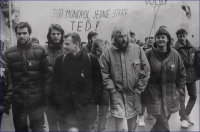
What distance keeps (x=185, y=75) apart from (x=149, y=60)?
65cm

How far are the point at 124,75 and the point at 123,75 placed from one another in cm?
1

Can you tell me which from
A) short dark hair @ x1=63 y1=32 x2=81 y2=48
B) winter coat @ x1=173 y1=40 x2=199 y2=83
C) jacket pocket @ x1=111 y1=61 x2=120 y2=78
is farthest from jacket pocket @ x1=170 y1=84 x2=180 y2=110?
short dark hair @ x1=63 y1=32 x2=81 y2=48

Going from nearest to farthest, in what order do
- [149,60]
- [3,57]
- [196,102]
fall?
[3,57] < [149,60] < [196,102]

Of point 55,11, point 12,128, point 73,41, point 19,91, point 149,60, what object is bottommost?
point 12,128

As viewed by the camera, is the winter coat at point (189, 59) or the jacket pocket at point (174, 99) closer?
the jacket pocket at point (174, 99)

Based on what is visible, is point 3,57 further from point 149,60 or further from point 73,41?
point 149,60

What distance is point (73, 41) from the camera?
4312mm

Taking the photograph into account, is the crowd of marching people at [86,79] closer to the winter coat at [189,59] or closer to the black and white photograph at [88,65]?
the black and white photograph at [88,65]

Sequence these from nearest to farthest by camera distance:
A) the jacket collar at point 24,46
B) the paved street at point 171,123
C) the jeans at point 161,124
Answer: the jacket collar at point 24,46 < the paved street at point 171,123 < the jeans at point 161,124

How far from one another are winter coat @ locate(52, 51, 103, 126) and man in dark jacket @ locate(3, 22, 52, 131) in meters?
0.17

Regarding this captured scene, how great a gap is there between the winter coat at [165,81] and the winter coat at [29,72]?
62.3 inches

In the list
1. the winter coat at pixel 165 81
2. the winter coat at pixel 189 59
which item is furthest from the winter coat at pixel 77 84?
the winter coat at pixel 189 59

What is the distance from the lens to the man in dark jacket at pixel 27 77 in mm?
4191

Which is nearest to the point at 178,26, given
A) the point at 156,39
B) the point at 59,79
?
the point at 156,39
